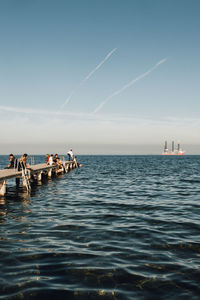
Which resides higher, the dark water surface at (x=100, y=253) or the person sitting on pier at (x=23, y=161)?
the person sitting on pier at (x=23, y=161)

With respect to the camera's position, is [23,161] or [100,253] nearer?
[100,253]

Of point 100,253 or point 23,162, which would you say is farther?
point 23,162

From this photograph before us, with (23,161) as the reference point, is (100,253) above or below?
below

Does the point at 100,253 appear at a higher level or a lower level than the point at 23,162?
lower

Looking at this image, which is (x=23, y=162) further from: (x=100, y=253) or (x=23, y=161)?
(x=100, y=253)

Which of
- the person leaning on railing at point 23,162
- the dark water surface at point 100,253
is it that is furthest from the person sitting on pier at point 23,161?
the dark water surface at point 100,253

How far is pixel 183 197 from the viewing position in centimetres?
1627

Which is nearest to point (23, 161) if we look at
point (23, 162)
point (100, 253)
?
point (23, 162)

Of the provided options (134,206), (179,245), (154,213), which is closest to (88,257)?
(179,245)

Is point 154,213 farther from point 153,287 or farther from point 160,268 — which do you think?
point 153,287

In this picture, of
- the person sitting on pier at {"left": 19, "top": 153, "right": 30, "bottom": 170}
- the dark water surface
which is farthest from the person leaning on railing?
the dark water surface

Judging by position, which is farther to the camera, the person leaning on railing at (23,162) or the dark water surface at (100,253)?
the person leaning on railing at (23,162)

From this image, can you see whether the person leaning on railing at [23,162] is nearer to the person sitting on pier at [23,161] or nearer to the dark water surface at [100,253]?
the person sitting on pier at [23,161]

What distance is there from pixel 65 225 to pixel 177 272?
507cm
